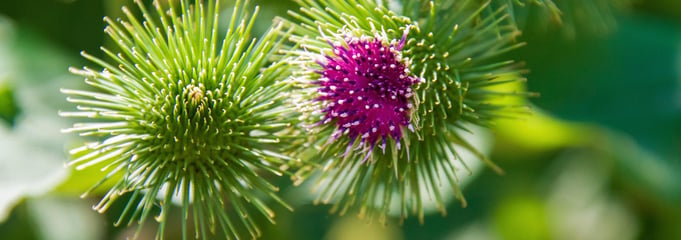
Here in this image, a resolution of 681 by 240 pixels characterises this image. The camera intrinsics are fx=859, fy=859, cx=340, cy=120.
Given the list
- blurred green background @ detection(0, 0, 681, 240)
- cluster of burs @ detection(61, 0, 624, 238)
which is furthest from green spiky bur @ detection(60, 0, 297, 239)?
blurred green background @ detection(0, 0, 681, 240)

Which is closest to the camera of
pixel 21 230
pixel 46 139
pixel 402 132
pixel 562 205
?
pixel 402 132

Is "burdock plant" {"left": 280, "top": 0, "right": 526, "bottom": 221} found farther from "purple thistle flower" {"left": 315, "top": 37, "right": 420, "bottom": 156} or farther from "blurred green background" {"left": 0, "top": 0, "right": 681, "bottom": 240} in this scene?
"blurred green background" {"left": 0, "top": 0, "right": 681, "bottom": 240}

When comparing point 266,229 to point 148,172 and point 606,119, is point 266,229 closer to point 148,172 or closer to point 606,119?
point 148,172

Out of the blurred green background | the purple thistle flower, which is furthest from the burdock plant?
the blurred green background

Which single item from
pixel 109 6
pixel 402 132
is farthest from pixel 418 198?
pixel 109 6

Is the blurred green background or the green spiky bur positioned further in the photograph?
the blurred green background

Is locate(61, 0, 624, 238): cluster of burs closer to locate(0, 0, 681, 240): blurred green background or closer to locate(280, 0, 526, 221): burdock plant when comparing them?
locate(280, 0, 526, 221): burdock plant

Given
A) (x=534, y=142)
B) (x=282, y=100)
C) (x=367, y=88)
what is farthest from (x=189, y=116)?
(x=534, y=142)
